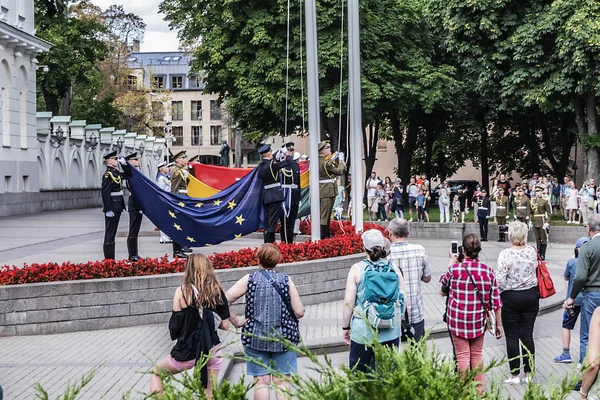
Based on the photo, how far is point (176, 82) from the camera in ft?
402

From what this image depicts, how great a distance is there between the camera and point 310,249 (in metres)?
15.9

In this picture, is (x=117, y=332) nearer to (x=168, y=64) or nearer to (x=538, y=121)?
(x=538, y=121)

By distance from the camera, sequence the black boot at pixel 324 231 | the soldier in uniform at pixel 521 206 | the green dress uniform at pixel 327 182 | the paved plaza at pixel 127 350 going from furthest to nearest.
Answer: the soldier in uniform at pixel 521 206, the black boot at pixel 324 231, the green dress uniform at pixel 327 182, the paved plaza at pixel 127 350

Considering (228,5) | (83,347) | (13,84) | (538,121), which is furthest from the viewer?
(538,121)

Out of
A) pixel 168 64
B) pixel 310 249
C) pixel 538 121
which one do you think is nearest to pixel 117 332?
pixel 310 249

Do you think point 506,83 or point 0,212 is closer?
point 0,212

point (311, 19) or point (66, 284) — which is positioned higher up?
point (311, 19)

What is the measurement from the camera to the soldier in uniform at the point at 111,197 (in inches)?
672

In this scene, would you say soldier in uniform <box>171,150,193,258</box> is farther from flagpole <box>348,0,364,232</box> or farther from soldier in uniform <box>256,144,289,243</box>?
flagpole <box>348,0,364,232</box>

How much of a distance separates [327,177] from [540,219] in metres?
7.96

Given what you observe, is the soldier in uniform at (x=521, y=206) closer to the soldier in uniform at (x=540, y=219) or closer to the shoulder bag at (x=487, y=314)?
the soldier in uniform at (x=540, y=219)

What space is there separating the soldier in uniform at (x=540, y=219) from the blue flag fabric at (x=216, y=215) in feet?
29.9

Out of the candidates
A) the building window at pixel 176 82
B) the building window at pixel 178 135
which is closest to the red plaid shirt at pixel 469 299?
the building window at pixel 178 135

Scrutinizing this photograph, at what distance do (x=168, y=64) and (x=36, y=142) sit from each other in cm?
8464
